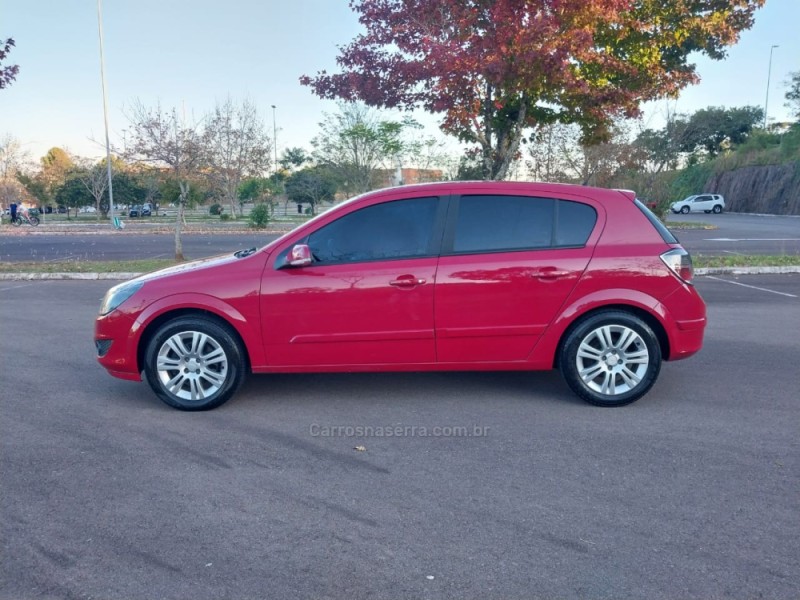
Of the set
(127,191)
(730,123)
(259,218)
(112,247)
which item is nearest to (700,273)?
(112,247)

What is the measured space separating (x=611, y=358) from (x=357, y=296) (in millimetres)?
2050

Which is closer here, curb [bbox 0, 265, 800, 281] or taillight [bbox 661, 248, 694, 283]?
taillight [bbox 661, 248, 694, 283]

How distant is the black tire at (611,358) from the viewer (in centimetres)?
521

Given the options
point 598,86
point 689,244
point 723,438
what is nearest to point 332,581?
point 723,438

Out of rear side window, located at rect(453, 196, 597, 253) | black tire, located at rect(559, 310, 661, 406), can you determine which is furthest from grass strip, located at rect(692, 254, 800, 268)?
rear side window, located at rect(453, 196, 597, 253)

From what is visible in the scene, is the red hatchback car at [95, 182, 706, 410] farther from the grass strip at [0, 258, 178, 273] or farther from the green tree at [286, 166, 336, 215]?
the green tree at [286, 166, 336, 215]

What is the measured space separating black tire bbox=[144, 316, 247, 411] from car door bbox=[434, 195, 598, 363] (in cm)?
165

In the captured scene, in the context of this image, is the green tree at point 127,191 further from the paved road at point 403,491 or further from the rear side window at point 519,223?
the rear side window at point 519,223

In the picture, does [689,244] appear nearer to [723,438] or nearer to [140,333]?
[723,438]

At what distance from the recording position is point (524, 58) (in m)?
11.2

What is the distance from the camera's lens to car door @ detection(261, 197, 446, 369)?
16.8 feet

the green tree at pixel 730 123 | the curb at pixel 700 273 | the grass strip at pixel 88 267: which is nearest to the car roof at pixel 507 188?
the curb at pixel 700 273

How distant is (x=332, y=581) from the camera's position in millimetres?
2943

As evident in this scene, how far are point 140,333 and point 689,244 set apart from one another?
18.9 metres
